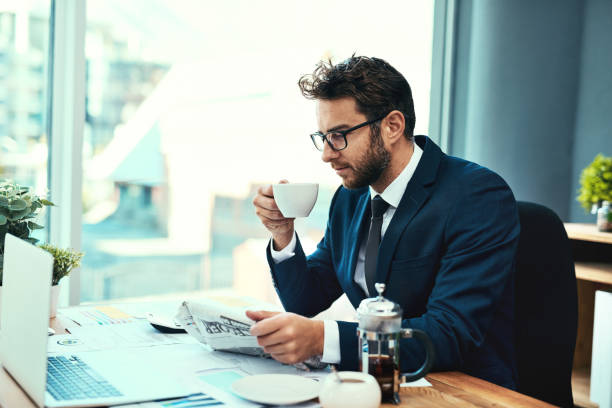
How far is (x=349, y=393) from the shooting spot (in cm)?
80

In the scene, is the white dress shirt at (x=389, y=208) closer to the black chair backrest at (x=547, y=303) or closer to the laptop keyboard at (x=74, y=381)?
the black chair backrest at (x=547, y=303)

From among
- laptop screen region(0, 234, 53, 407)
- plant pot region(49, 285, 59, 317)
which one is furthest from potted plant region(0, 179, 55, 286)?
laptop screen region(0, 234, 53, 407)

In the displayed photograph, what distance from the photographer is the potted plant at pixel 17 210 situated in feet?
4.49

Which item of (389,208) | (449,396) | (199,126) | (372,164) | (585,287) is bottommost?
(585,287)

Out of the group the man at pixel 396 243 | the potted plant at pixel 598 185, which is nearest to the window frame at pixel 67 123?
the man at pixel 396 243

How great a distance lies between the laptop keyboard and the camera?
0.88 meters

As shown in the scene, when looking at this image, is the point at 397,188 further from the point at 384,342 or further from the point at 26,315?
the point at 26,315

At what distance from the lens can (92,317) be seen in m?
1.39

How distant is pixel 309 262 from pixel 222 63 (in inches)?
52.5

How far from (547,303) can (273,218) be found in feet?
2.04

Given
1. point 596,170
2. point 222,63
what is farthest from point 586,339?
point 222,63

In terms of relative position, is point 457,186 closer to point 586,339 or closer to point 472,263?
point 472,263

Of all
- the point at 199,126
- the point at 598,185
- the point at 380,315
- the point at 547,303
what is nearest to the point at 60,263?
the point at 380,315

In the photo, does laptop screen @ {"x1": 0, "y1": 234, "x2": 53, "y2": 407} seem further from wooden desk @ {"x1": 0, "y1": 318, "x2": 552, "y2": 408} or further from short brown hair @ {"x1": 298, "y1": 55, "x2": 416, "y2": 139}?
short brown hair @ {"x1": 298, "y1": 55, "x2": 416, "y2": 139}
